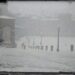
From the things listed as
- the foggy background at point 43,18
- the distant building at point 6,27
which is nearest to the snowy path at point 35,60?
the distant building at point 6,27

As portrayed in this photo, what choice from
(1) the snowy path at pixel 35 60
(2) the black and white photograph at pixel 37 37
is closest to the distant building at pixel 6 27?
(2) the black and white photograph at pixel 37 37

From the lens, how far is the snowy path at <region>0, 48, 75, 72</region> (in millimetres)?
2846

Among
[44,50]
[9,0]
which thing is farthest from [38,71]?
[9,0]

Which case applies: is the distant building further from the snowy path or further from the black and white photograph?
the snowy path

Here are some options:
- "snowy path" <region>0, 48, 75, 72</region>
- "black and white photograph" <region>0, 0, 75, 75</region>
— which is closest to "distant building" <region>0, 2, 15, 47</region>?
"black and white photograph" <region>0, 0, 75, 75</region>

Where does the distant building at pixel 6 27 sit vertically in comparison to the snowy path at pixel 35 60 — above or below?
above

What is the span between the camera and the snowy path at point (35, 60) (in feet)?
9.34

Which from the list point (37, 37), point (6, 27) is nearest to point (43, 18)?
point (37, 37)

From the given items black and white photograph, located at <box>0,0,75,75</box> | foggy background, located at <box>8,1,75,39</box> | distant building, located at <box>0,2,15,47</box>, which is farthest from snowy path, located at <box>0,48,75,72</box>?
foggy background, located at <box>8,1,75,39</box>

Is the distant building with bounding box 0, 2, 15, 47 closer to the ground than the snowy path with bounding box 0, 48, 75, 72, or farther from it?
farther from it

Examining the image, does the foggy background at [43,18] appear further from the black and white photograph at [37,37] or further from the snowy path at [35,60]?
the snowy path at [35,60]

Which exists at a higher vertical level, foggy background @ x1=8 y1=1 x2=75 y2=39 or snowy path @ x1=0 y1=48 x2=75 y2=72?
foggy background @ x1=8 y1=1 x2=75 y2=39

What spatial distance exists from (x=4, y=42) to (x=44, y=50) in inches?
28.0

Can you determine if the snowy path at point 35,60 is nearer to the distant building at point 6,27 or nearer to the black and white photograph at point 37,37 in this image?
the black and white photograph at point 37,37
